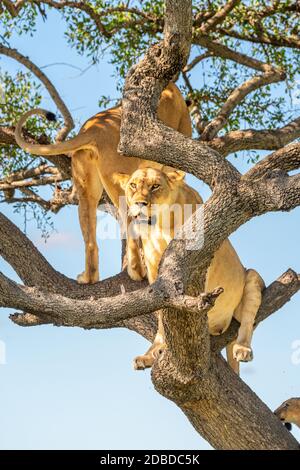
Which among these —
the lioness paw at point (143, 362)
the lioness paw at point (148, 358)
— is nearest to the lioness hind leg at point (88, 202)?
the lioness paw at point (148, 358)

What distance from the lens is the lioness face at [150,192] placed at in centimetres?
544

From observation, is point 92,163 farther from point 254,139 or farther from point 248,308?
point 254,139

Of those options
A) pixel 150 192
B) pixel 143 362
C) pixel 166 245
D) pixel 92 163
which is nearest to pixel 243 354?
pixel 143 362

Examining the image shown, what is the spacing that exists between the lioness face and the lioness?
2.97 ft

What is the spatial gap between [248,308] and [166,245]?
94 cm

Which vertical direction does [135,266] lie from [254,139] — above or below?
below

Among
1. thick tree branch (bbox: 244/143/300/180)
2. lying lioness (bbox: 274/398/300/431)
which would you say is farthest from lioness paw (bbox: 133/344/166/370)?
lying lioness (bbox: 274/398/300/431)

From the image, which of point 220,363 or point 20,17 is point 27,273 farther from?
point 20,17

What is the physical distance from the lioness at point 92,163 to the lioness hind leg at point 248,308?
1092 millimetres

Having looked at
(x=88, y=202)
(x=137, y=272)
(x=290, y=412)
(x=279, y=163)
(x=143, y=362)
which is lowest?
(x=143, y=362)

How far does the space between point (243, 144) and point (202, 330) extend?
9.53ft

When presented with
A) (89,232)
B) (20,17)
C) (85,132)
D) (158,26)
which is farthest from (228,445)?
(20,17)

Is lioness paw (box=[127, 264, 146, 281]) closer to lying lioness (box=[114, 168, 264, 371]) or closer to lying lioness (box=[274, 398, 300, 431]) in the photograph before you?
lying lioness (box=[114, 168, 264, 371])

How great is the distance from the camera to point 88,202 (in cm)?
688
